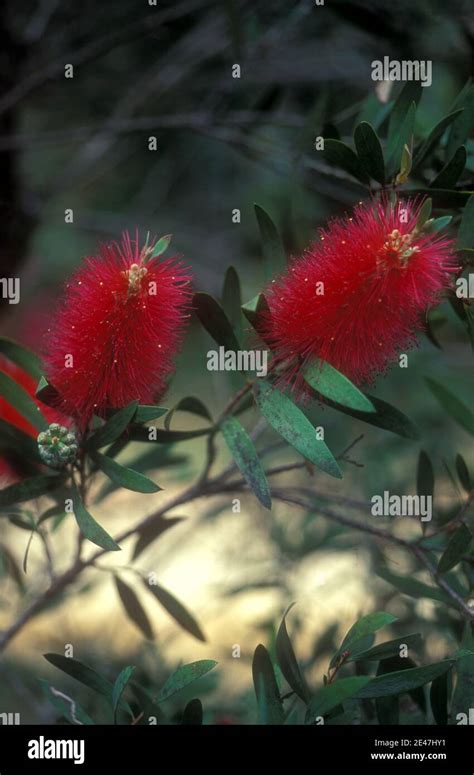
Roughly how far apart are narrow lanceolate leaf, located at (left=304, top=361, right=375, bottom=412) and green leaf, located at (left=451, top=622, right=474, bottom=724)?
0.95 feet

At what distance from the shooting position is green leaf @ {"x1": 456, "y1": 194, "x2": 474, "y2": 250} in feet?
2.79

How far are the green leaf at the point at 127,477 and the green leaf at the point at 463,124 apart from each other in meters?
0.47

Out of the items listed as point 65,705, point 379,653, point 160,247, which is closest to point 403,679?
point 379,653

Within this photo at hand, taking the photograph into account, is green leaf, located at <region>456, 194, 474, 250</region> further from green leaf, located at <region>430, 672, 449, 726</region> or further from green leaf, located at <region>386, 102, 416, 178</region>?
green leaf, located at <region>430, 672, 449, 726</region>

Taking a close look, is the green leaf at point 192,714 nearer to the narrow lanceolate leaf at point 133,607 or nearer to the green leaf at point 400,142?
the narrow lanceolate leaf at point 133,607

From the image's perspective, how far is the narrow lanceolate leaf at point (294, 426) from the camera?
0.79 meters

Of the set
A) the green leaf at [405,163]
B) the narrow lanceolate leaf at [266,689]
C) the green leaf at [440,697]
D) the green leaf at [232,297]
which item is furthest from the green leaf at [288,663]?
the green leaf at [405,163]

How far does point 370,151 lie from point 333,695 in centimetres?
53

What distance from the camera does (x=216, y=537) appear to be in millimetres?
1766
